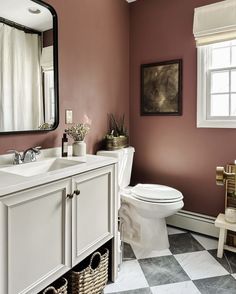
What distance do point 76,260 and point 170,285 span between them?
72 centimetres

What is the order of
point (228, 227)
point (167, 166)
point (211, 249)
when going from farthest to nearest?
point (167, 166), point (211, 249), point (228, 227)

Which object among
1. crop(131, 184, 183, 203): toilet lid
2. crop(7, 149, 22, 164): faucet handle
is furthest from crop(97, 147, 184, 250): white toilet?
crop(7, 149, 22, 164): faucet handle

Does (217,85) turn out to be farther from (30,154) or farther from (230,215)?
(30,154)

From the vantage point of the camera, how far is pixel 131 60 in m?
2.77

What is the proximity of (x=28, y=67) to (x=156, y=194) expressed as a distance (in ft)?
4.61

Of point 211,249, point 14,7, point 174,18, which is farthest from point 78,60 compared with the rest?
point 211,249

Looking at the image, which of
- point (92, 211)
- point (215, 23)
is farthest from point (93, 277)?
point (215, 23)

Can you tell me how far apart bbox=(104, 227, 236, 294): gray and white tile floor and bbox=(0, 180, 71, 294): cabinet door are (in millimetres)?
575

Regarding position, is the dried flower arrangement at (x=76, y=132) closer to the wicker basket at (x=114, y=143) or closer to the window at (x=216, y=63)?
the wicker basket at (x=114, y=143)

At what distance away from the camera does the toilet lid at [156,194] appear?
2038 mm

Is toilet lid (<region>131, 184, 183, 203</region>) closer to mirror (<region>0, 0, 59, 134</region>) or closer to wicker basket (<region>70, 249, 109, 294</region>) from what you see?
wicker basket (<region>70, 249, 109, 294</region>)

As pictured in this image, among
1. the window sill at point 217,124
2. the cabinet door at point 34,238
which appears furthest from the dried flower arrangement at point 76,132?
the window sill at point 217,124

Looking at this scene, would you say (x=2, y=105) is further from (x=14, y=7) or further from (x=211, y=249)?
(x=211, y=249)

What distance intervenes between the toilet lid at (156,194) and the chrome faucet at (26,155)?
94 centimetres
